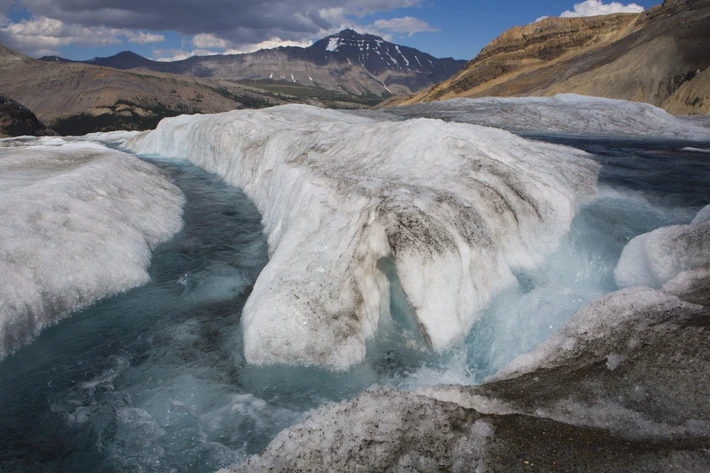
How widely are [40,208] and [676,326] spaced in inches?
521

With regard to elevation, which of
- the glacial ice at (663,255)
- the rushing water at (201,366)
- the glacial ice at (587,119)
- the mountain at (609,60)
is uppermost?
the mountain at (609,60)

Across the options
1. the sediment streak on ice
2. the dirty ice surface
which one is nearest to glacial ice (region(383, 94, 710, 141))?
the dirty ice surface

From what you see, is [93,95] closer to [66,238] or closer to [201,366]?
[66,238]

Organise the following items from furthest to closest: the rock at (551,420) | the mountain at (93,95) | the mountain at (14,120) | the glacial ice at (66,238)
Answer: the mountain at (93,95) → the mountain at (14,120) → the glacial ice at (66,238) → the rock at (551,420)

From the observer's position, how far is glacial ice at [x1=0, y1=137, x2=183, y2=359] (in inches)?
336

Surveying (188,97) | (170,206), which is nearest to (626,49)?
(170,206)

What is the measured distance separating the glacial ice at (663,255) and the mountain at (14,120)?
64.3 meters

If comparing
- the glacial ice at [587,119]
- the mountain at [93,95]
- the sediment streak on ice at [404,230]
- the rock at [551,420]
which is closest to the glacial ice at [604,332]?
the rock at [551,420]

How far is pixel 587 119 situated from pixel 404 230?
26.3 meters

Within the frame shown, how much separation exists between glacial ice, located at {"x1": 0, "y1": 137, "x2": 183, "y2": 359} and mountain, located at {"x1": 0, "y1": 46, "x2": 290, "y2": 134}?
420 ft

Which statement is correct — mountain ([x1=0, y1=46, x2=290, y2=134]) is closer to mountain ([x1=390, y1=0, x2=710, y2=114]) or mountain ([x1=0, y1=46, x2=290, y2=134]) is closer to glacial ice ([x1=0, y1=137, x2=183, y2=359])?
mountain ([x1=390, y1=0, x2=710, y2=114])

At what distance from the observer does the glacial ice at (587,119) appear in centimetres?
2569

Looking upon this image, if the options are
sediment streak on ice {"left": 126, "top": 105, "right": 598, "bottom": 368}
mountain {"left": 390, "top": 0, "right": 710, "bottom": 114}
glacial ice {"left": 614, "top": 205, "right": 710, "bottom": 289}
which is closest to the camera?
glacial ice {"left": 614, "top": 205, "right": 710, "bottom": 289}

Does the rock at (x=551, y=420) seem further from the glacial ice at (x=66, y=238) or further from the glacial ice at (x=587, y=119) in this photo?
the glacial ice at (x=587, y=119)
